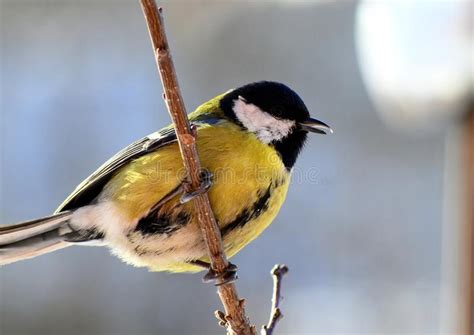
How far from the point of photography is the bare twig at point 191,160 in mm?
1524

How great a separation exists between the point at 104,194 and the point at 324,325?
322 centimetres

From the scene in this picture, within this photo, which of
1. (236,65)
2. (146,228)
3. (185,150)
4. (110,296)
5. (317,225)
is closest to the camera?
(185,150)

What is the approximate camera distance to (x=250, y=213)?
207 cm

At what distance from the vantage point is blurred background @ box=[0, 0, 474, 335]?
5.02m

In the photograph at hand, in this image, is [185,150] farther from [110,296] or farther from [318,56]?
[318,56]

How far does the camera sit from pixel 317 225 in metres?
5.55

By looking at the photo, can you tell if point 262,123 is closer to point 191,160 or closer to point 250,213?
point 250,213

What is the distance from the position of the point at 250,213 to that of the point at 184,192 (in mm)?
290

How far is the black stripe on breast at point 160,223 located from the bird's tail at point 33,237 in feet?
0.98

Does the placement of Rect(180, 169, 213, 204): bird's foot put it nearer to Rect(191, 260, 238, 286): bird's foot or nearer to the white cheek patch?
Rect(191, 260, 238, 286): bird's foot

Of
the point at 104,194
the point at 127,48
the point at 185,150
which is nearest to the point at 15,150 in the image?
the point at 127,48

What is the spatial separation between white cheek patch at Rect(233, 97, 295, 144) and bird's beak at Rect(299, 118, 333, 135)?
37 mm

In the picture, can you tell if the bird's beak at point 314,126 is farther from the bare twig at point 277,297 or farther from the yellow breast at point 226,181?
the bare twig at point 277,297

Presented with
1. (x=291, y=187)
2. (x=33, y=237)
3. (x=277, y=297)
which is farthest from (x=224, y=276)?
(x=291, y=187)
